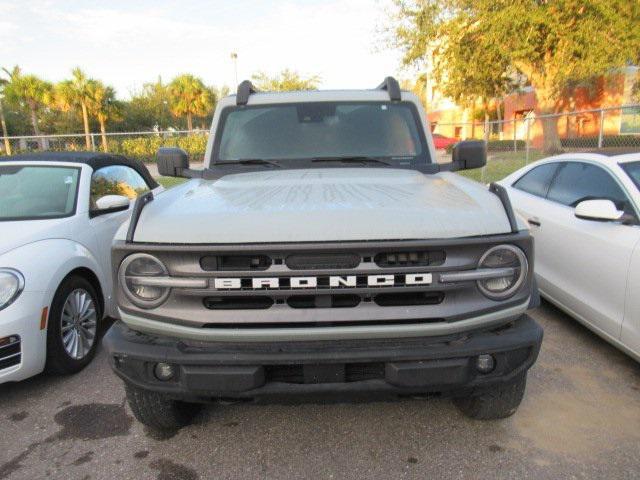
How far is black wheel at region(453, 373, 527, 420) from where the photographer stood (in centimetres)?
270

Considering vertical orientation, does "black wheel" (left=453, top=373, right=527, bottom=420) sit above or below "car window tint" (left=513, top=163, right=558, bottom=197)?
below

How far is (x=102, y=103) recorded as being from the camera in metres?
43.9

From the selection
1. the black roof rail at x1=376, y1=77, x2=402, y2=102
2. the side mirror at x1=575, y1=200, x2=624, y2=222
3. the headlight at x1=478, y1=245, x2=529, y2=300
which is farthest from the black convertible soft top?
the side mirror at x1=575, y1=200, x2=624, y2=222

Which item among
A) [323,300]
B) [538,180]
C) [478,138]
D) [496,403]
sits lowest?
[496,403]

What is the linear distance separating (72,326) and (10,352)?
563 millimetres

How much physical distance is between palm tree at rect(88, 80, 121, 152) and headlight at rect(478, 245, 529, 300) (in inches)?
1705

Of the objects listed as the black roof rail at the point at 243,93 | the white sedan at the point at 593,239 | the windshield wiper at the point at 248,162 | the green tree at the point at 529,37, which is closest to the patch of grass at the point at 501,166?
the green tree at the point at 529,37

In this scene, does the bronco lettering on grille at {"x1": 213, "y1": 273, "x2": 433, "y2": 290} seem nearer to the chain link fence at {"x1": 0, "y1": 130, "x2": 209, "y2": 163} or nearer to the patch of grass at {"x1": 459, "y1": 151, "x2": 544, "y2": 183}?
the patch of grass at {"x1": 459, "y1": 151, "x2": 544, "y2": 183}

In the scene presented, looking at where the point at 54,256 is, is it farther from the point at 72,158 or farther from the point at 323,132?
the point at 323,132

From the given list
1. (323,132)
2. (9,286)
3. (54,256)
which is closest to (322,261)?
(323,132)

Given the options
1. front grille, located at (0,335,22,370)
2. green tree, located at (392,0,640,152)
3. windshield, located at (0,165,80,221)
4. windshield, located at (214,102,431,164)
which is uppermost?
green tree, located at (392,0,640,152)

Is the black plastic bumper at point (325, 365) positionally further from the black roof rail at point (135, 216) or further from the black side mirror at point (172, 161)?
the black side mirror at point (172, 161)

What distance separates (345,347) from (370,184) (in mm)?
1092

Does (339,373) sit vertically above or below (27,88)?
below
